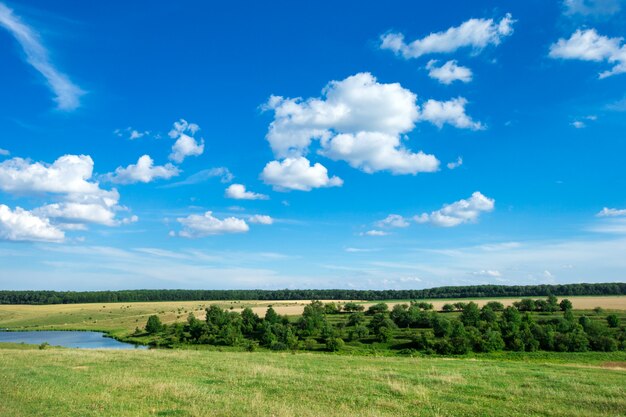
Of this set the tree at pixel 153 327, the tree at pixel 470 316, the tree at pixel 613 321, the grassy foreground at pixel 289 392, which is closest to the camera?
the grassy foreground at pixel 289 392

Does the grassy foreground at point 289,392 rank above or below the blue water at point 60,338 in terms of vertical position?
above

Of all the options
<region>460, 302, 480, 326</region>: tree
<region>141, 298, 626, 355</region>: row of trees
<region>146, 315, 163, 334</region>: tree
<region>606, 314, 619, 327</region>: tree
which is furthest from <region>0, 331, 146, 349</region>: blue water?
<region>606, 314, 619, 327</region>: tree

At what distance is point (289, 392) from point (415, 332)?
9599 cm

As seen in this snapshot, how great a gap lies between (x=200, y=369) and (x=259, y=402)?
14992 mm

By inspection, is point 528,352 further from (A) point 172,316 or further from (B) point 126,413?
(A) point 172,316

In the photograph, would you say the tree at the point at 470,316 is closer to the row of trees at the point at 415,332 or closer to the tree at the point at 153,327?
the row of trees at the point at 415,332

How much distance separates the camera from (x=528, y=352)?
88625 millimetres

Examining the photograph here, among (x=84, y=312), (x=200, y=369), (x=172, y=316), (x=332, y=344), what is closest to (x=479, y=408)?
(x=200, y=369)

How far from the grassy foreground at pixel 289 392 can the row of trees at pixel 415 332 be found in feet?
211

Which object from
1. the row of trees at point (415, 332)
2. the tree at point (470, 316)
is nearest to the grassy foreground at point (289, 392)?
the row of trees at point (415, 332)

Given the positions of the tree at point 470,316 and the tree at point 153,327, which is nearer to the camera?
the tree at point 470,316

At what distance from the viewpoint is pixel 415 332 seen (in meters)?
113

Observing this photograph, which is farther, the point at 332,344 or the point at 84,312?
the point at 84,312

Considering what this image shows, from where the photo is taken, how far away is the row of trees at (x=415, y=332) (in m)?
91.9
